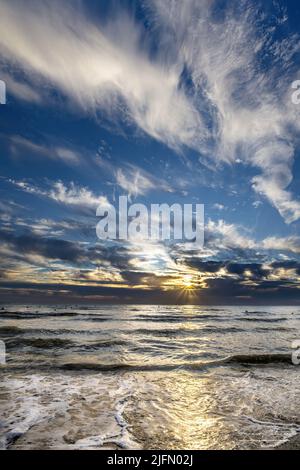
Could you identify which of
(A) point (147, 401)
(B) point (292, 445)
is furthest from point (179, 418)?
(B) point (292, 445)

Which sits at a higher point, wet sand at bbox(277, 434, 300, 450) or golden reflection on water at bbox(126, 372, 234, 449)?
wet sand at bbox(277, 434, 300, 450)

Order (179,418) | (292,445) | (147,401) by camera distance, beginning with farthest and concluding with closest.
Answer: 1. (147,401)
2. (179,418)
3. (292,445)

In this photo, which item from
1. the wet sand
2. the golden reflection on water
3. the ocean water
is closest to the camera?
the wet sand

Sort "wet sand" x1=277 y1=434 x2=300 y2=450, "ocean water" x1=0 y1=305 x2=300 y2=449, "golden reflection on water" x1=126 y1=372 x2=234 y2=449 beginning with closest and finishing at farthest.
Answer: "wet sand" x1=277 y1=434 x2=300 y2=450 < "golden reflection on water" x1=126 y1=372 x2=234 y2=449 < "ocean water" x1=0 y1=305 x2=300 y2=449

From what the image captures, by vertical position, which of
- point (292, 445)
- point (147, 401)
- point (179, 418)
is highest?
point (292, 445)

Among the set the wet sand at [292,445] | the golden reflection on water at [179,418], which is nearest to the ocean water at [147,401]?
the golden reflection on water at [179,418]

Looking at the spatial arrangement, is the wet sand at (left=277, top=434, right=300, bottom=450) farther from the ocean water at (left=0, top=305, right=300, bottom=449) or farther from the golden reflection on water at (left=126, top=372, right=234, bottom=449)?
the golden reflection on water at (left=126, top=372, right=234, bottom=449)

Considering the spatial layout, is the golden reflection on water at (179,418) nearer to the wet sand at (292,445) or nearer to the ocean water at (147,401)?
the ocean water at (147,401)

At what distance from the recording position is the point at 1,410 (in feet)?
24.2

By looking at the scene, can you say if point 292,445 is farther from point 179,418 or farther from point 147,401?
point 147,401

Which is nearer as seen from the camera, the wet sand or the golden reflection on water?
the wet sand

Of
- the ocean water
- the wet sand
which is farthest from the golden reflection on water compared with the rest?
the wet sand
